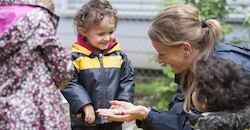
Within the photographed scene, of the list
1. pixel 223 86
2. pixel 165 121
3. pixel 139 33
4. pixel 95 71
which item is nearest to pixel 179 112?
pixel 165 121

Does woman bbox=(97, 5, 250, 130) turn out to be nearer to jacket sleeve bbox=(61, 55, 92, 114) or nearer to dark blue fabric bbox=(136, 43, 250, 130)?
dark blue fabric bbox=(136, 43, 250, 130)

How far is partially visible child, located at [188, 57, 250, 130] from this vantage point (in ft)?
10.1

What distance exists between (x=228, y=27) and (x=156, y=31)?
314cm

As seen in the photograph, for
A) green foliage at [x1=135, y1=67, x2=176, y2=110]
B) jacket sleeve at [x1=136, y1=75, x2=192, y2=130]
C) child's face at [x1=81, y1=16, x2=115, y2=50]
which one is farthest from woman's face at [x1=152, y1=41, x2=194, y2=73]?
green foliage at [x1=135, y1=67, x2=176, y2=110]

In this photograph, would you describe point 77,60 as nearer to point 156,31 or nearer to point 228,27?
point 156,31

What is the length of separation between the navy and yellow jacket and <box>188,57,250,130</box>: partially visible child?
3.55ft

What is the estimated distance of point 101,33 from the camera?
4.12 metres

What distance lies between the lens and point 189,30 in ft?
11.8

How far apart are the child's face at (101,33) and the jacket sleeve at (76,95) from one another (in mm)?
270

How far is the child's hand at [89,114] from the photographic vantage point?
4.02m

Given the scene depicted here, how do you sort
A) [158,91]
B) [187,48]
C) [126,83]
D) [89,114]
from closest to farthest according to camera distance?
[187,48]
[89,114]
[126,83]
[158,91]

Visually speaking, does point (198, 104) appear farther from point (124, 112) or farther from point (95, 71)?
point (95, 71)

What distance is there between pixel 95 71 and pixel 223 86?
1217 mm

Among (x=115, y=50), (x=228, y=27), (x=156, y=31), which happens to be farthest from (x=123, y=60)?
(x=228, y=27)
